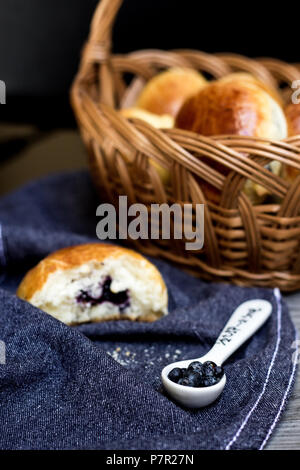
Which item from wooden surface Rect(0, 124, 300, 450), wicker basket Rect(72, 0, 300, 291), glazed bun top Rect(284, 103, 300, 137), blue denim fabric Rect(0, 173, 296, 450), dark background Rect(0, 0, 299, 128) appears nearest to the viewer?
→ blue denim fabric Rect(0, 173, 296, 450)

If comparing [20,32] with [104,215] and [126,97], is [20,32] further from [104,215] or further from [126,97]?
[104,215]

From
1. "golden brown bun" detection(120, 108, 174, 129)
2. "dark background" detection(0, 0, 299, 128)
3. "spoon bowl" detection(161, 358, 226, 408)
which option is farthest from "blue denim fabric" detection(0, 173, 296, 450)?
"dark background" detection(0, 0, 299, 128)

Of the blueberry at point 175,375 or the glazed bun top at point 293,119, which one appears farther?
the glazed bun top at point 293,119

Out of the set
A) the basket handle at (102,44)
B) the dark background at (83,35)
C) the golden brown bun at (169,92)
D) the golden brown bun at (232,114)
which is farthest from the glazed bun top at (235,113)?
the dark background at (83,35)

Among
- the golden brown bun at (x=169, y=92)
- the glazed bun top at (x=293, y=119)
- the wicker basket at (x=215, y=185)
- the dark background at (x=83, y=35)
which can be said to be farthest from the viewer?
the dark background at (x=83, y=35)

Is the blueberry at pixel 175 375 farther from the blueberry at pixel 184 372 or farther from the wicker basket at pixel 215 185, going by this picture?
the wicker basket at pixel 215 185

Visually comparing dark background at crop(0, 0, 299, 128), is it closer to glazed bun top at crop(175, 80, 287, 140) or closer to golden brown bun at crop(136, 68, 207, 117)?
golden brown bun at crop(136, 68, 207, 117)

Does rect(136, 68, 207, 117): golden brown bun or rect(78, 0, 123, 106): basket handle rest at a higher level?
rect(78, 0, 123, 106): basket handle

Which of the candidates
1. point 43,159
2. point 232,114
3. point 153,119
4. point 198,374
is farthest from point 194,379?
point 43,159
